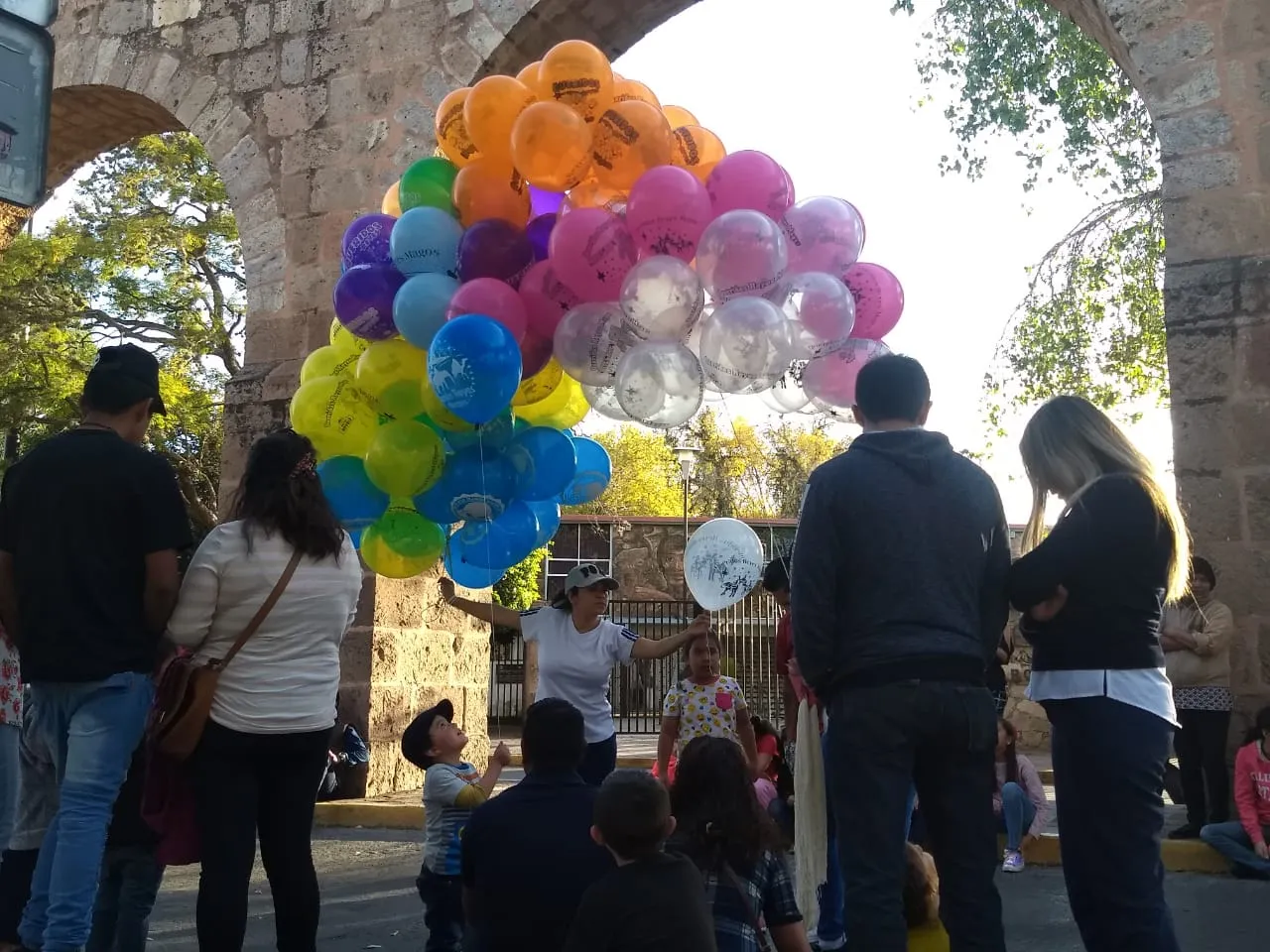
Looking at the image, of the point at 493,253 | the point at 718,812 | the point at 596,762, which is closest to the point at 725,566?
the point at 596,762

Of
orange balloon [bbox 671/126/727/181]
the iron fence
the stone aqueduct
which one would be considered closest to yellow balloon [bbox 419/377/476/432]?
orange balloon [bbox 671/126/727/181]

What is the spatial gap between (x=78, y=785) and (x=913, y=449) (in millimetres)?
2127

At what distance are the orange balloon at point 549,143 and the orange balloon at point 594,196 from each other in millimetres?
126

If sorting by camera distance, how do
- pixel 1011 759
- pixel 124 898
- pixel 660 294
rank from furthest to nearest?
pixel 1011 759 < pixel 660 294 < pixel 124 898

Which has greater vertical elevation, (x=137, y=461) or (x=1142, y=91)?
(x=1142, y=91)

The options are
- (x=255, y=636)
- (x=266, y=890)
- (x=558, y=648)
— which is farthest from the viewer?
(x=266, y=890)

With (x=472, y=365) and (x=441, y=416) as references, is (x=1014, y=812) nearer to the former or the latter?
(x=441, y=416)

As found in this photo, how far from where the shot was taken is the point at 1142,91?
596 cm

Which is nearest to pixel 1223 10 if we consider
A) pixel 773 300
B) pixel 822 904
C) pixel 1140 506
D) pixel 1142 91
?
pixel 1142 91

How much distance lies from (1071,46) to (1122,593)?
420 inches

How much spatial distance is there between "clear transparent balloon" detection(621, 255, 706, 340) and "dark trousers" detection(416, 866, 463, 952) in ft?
6.10

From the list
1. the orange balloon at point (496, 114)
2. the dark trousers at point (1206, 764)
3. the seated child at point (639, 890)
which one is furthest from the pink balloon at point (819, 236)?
the dark trousers at point (1206, 764)

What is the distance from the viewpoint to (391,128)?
24.7 feet

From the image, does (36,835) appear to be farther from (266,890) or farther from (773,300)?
(773,300)
